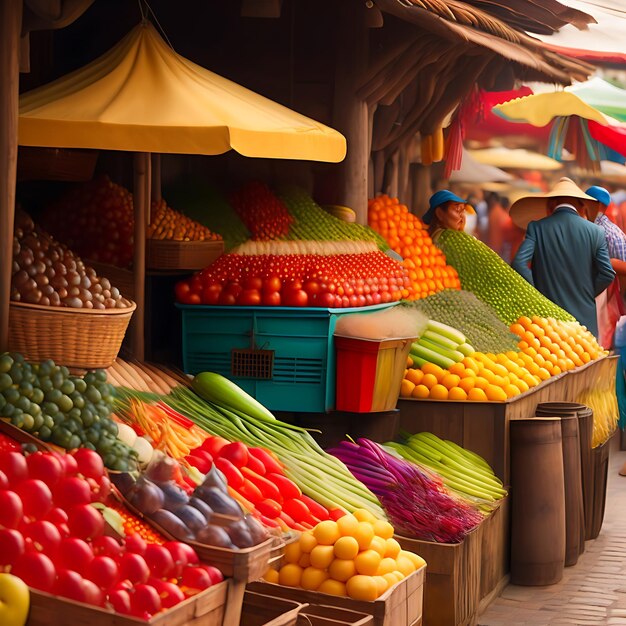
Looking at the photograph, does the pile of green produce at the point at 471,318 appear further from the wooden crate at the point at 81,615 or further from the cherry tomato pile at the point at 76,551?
the wooden crate at the point at 81,615

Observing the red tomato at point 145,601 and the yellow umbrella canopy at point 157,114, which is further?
the yellow umbrella canopy at point 157,114

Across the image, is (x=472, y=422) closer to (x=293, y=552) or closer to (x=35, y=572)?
(x=293, y=552)

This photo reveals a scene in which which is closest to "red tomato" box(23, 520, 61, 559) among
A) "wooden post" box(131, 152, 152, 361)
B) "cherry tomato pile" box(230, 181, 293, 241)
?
"wooden post" box(131, 152, 152, 361)

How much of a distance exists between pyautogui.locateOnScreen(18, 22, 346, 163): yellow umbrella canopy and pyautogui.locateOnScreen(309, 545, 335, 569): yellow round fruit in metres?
1.63

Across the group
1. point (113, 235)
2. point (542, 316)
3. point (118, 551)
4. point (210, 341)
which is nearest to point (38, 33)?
point (113, 235)

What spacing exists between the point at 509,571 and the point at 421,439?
0.84 m

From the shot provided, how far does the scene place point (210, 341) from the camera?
20.4 feet

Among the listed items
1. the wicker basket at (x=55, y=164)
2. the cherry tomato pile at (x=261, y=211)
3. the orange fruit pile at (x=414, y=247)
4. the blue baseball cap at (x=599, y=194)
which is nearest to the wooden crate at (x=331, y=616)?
the wicker basket at (x=55, y=164)

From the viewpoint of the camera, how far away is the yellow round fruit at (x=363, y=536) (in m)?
4.26

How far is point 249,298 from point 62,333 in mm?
1497

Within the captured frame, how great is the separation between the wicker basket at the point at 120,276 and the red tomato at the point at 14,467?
8.35 ft

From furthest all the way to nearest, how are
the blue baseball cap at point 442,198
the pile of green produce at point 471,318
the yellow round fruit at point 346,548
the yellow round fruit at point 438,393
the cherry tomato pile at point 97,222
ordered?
the blue baseball cap at point 442,198
the pile of green produce at point 471,318
the yellow round fruit at point 438,393
the cherry tomato pile at point 97,222
the yellow round fruit at point 346,548

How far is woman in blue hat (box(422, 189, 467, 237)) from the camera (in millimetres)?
8859

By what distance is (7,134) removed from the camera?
468 cm
